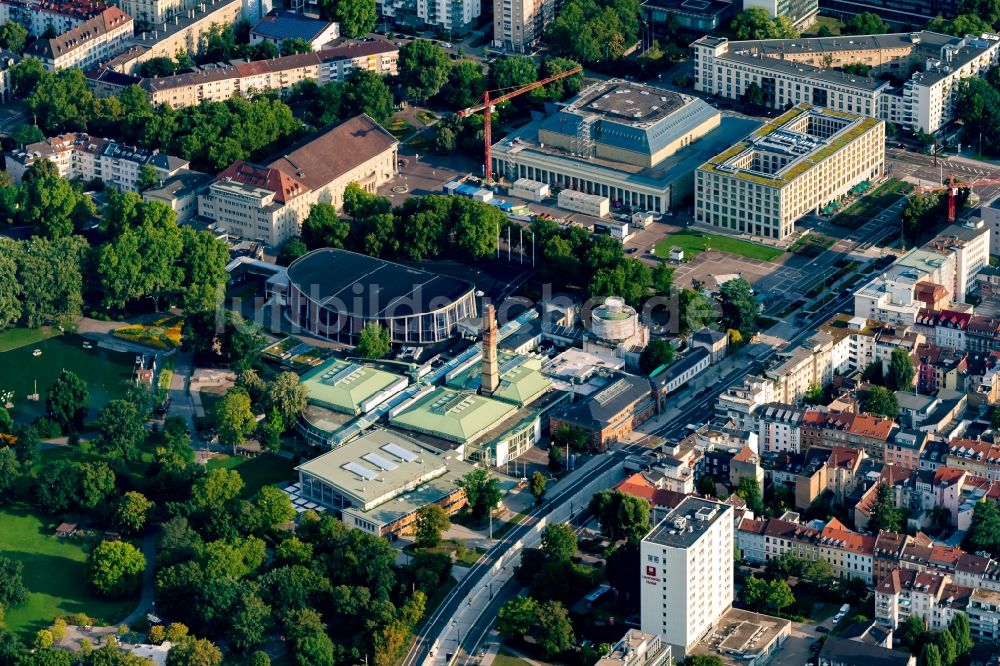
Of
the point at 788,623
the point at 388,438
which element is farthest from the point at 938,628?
the point at 388,438

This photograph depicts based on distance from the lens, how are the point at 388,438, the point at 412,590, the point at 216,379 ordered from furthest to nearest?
the point at 216,379, the point at 388,438, the point at 412,590

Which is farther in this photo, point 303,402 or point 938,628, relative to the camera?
point 303,402

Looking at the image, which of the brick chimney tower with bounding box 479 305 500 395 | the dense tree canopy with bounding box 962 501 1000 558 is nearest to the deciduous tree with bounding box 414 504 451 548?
the brick chimney tower with bounding box 479 305 500 395

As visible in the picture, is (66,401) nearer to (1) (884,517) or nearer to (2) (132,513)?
(2) (132,513)

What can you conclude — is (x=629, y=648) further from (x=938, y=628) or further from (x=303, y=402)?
(x=303, y=402)

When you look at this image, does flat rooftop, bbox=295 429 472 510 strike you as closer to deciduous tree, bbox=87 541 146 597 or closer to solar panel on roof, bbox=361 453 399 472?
solar panel on roof, bbox=361 453 399 472
